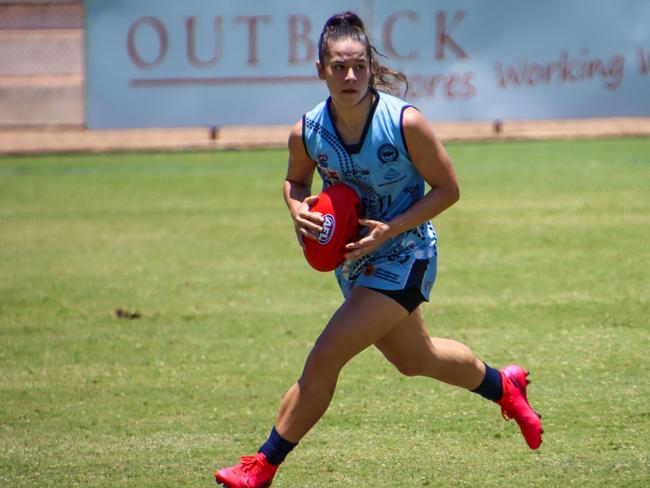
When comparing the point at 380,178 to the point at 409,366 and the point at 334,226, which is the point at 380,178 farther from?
the point at 409,366

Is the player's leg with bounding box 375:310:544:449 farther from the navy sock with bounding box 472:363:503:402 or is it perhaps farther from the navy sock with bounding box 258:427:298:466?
the navy sock with bounding box 258:427:298:466

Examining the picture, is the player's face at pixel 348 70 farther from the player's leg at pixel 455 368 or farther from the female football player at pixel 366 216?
the player's leg at pixel 455 368

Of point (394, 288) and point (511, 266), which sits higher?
point (394, 288)

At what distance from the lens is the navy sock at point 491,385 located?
564 cm

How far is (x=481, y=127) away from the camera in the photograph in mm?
20688

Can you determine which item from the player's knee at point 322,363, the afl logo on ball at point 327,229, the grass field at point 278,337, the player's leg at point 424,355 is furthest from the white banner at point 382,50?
the player's knee at point 322,363

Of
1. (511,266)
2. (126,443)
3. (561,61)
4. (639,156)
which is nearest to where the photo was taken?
(126,443)

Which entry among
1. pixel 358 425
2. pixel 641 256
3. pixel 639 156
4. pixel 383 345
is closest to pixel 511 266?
pixel 641 256

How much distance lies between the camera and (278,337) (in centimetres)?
812

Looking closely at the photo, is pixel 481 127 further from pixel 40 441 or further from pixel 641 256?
pixel 40 441

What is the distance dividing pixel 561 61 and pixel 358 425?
13.6 metres

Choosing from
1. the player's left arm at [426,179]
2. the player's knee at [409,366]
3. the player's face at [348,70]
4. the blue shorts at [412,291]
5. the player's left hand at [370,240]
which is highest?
the player's face at [348,70]

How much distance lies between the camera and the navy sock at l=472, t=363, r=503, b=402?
5.64m

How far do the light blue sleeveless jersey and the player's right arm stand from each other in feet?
0.19
